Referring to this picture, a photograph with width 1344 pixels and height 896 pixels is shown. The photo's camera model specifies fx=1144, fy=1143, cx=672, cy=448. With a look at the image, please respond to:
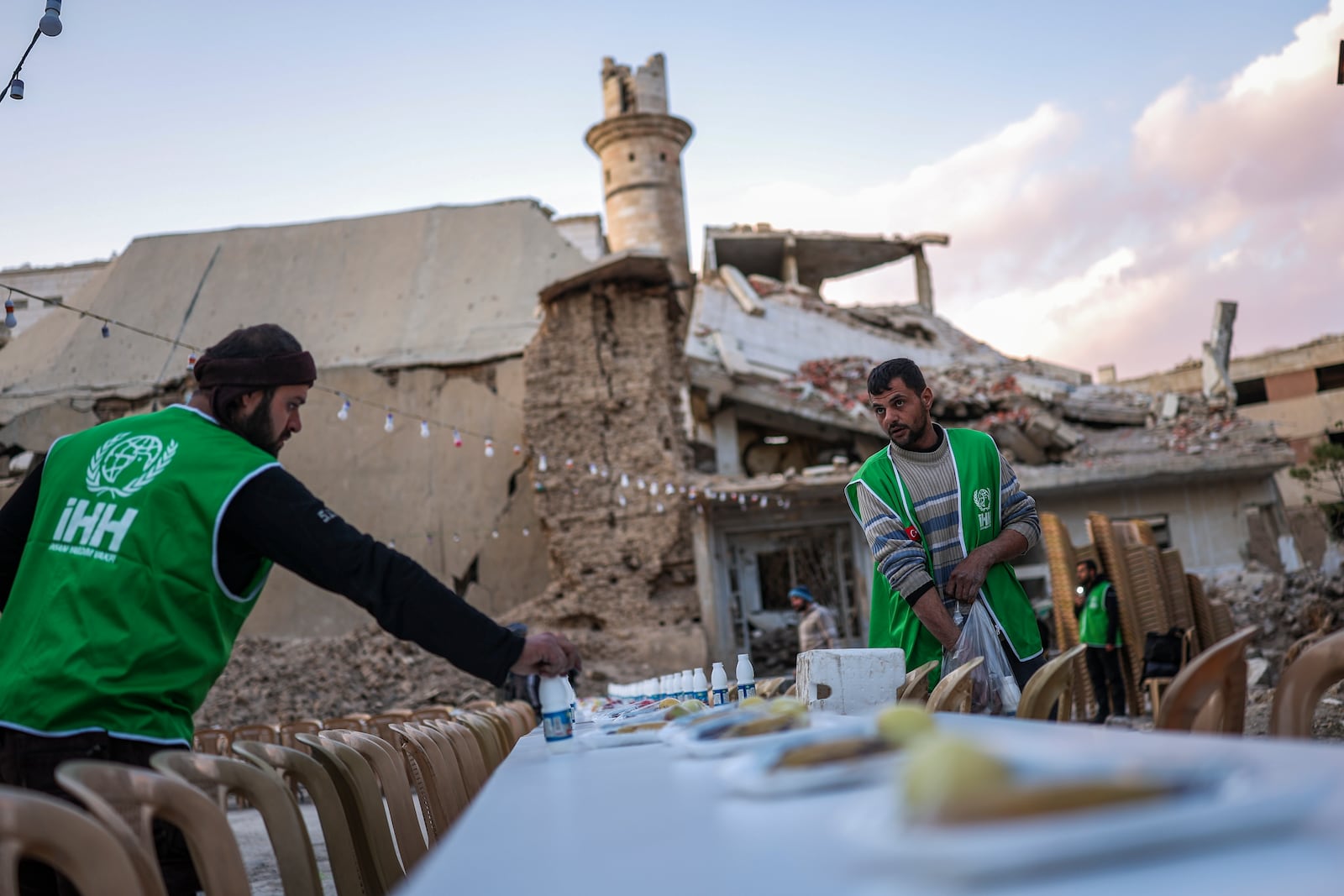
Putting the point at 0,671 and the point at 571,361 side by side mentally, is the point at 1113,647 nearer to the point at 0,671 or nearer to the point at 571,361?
the point at 571,361

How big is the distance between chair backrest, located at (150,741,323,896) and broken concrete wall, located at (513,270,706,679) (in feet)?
40.7

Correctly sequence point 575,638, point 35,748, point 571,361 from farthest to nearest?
point 571,361
point 575,638
point 35,748

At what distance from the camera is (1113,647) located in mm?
11562

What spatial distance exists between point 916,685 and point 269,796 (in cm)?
204

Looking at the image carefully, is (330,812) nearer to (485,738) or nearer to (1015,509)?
(485,738)

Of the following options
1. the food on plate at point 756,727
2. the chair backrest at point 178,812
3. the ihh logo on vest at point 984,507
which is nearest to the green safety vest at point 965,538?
the ihh logo on vest at point 984,507

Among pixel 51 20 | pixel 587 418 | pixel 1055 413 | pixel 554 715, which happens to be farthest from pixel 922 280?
pixel 554 715

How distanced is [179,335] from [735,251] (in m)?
14.0

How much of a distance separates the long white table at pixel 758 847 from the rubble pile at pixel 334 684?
511 inches

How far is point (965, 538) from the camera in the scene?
4.04 meters

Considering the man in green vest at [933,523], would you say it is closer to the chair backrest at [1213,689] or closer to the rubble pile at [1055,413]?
the chair backrest at [1213,689]

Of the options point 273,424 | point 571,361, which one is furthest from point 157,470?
point 571,361

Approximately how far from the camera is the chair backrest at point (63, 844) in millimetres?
1504

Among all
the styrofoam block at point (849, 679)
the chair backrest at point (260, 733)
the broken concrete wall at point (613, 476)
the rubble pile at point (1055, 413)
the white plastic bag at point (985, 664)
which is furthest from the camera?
the rubble pile at point (1055, 413)
